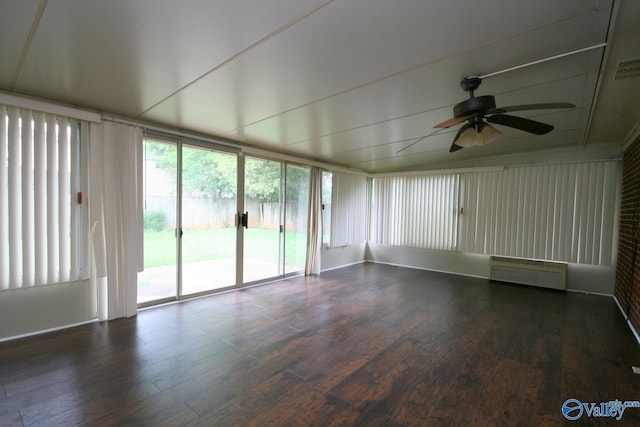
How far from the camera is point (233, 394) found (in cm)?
196

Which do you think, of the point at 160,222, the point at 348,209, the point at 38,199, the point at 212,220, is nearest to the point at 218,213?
the point at 212,220

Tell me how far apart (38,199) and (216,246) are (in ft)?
6.54

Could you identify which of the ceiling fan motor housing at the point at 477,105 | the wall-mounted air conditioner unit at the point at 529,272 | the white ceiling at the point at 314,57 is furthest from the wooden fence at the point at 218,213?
the wall-mounted air conditioner unit at the point at 529,272

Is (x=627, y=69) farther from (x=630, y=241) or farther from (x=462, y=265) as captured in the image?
(x=462, y=265)

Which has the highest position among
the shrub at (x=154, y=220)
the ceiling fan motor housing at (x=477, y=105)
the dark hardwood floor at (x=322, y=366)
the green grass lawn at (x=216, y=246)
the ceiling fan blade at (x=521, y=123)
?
the ceiling fan motor housing at (x=477, y=105)

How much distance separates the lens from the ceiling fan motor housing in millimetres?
2141

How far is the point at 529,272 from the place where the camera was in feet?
16.2

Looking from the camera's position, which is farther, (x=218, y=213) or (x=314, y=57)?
(x=218, y=213)

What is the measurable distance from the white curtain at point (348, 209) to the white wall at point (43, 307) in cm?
417

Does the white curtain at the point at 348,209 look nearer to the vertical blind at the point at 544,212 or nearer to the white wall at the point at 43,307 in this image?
the vertical blind at the point at 544,212

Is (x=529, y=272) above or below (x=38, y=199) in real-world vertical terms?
below

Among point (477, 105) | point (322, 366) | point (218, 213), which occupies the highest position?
point (477, 105)

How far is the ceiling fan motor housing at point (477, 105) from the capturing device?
7.02ft

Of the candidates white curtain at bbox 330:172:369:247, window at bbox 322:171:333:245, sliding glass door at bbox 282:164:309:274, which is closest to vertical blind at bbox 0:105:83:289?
sliding glass door at bbox 282:164:309:274
